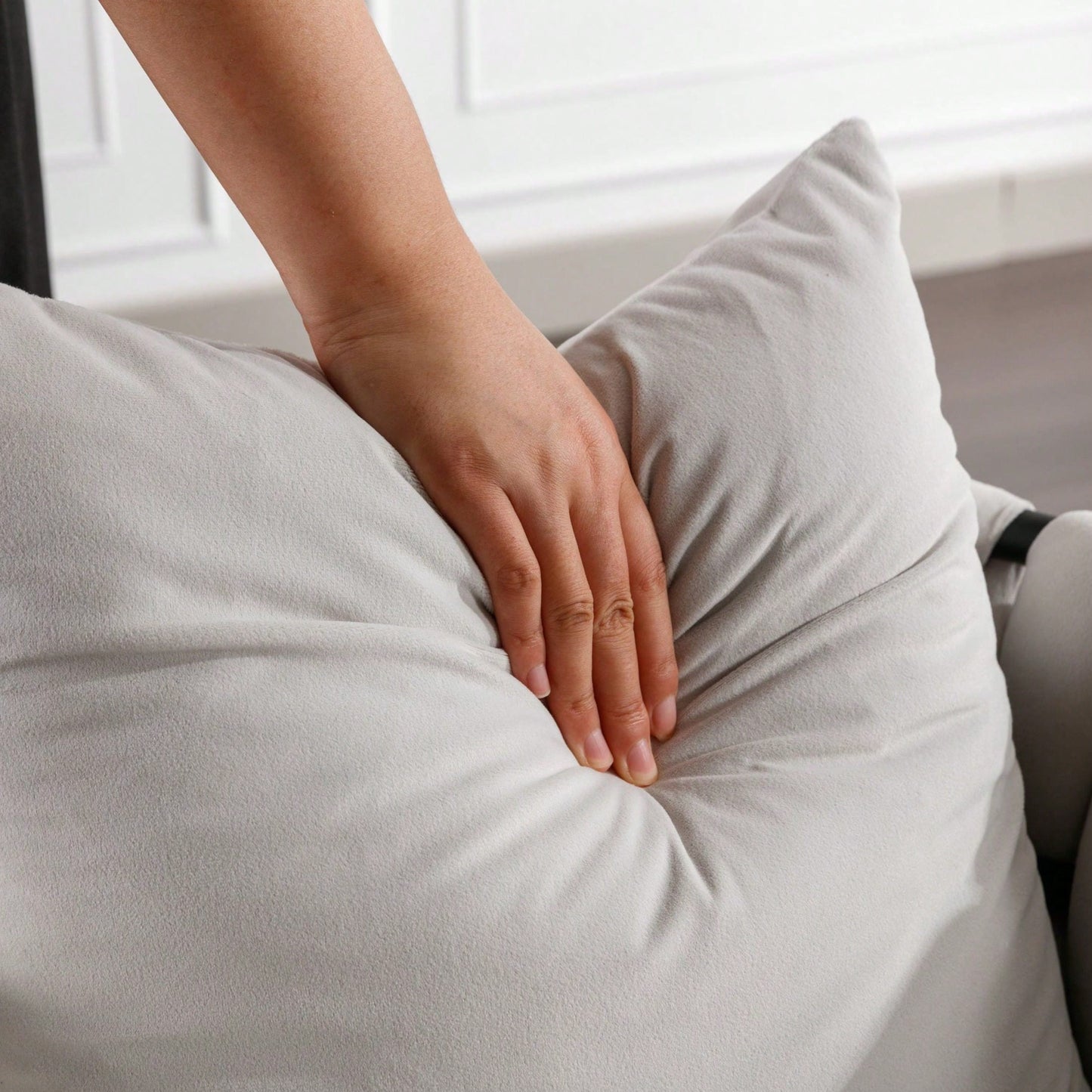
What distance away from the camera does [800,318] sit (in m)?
0.65

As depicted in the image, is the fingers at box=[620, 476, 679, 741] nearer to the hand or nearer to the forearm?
the hand

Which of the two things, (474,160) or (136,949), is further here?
(474,160)

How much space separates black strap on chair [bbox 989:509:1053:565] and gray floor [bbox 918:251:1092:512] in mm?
1216

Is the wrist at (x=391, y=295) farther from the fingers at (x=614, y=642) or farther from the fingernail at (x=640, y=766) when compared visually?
the fingernail at (x=640, y=766)

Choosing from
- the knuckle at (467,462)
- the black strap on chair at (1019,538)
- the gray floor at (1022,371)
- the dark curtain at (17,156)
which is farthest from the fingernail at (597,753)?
the gray floor at (1022,371)

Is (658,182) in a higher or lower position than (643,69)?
lower

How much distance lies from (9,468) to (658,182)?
218 cm

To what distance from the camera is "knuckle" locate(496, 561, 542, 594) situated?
0.59 metres

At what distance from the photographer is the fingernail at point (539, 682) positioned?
0.60 m

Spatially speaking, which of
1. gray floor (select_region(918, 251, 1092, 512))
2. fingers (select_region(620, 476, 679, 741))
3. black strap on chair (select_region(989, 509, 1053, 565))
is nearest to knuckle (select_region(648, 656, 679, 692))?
fingers (select_region(620, 476, 679, 741))

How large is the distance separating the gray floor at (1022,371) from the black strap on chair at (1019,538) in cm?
122

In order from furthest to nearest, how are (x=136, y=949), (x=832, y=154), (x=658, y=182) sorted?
(x=658, y=182) → (x=832, y=154) → (x=136, y=949)

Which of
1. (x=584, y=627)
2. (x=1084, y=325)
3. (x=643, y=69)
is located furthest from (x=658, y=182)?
(x=584, y=627)

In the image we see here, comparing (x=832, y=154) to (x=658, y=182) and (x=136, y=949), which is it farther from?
(x=658, y=182)
